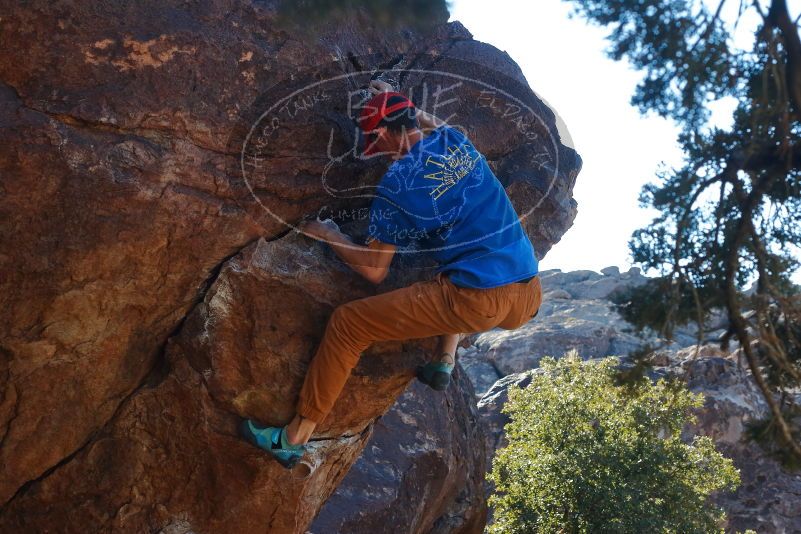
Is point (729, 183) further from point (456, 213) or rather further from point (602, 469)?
point (602, 469)

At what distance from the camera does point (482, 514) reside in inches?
467

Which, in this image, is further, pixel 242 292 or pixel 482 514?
pixel 482 514

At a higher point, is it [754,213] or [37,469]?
[754,213]

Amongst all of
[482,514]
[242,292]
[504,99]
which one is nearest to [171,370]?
[242,292]

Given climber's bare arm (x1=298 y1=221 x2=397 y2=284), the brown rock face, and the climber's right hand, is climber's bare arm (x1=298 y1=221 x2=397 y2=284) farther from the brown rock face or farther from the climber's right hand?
the climber's right hand

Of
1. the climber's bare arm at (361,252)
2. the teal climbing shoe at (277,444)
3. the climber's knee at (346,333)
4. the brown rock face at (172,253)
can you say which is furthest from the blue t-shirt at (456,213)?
the teal climbing shoe at (277,444)

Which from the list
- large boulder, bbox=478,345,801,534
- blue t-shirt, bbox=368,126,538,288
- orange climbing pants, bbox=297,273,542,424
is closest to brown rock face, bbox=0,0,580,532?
orange climbing pants, bbox=297,273,542,424

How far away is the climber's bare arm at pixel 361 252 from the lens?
6266 mm

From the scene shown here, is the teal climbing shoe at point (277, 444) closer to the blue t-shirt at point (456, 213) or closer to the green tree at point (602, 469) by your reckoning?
the blue t-shirt at point (456, 213)

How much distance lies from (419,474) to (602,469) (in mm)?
7964

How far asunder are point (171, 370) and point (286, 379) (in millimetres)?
967

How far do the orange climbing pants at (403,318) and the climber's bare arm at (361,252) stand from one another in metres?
0.32

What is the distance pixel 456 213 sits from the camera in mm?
6043

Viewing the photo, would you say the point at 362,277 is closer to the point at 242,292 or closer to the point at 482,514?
the point at 242,292
